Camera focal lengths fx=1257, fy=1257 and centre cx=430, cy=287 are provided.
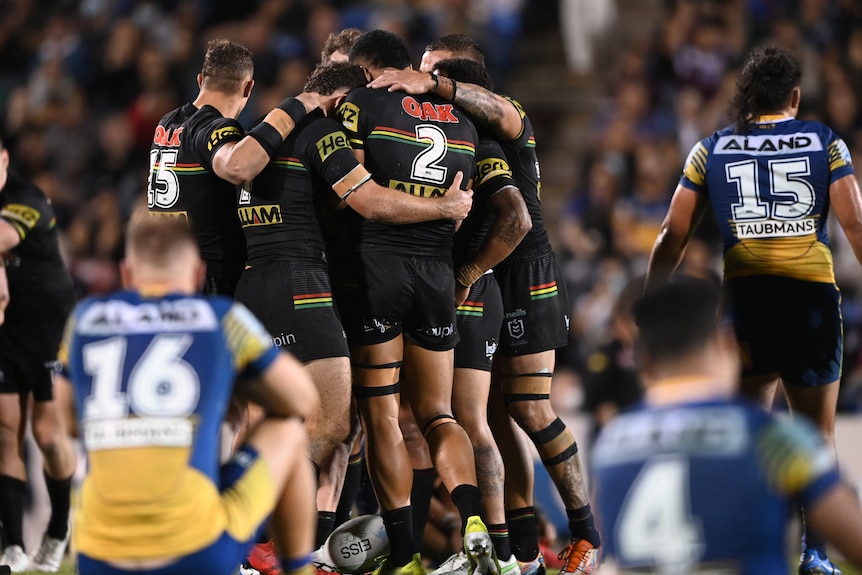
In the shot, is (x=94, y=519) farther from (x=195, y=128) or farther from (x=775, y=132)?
(x=775, y=132)

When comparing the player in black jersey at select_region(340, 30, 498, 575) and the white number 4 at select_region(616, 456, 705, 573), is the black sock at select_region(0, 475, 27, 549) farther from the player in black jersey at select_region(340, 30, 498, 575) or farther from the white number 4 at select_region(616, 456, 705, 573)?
the white number 4 at select_region(616, 456, 705, 573)

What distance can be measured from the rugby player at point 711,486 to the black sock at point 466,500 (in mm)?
2354

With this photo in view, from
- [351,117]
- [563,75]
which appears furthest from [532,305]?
[563,75]

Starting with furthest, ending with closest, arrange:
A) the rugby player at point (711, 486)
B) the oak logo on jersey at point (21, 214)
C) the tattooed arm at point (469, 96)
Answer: the oak logo on jersey at point (21, 214) < the tattooed arm at point (469, 96) < the rugby player at point (711, 486)

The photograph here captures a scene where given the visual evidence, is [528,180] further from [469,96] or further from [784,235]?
[784,235]

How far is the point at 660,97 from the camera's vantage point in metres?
13.4

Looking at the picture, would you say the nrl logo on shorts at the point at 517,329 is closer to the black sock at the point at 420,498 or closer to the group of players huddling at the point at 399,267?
the group of players huddling at the point at 399,267

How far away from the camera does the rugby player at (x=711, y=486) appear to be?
3.40 metres

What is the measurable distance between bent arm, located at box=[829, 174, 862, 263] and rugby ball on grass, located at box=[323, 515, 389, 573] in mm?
2741

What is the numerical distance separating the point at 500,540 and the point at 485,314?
3.78ft

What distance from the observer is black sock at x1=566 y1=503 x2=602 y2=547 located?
6614 mm

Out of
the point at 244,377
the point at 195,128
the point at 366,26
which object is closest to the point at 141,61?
the point at 366,26

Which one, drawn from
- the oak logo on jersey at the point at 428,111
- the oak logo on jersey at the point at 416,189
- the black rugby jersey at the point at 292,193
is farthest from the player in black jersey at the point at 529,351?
the black rugby jersey at the point at 292,193

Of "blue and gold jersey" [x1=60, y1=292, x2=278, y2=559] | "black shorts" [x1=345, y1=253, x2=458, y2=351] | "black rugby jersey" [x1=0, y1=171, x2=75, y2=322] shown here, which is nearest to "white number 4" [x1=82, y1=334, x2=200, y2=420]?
"blue and gold jersey" [x1=60, y1=292, x2=278, y2=559]
